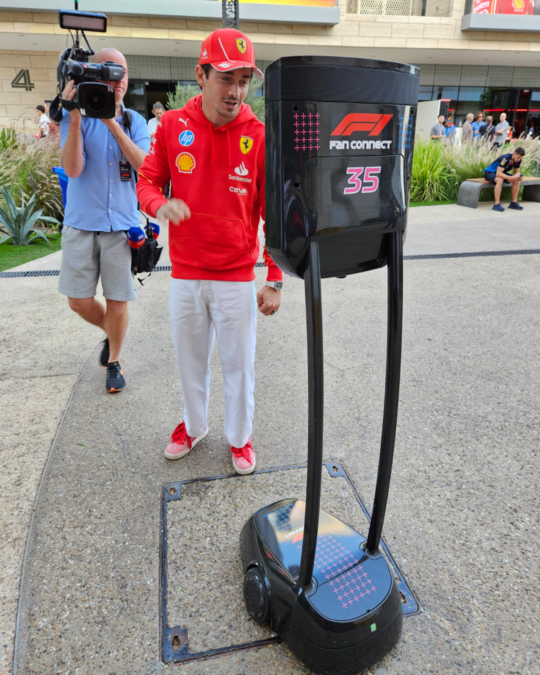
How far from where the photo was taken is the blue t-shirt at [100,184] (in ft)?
9.46

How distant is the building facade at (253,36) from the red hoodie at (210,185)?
21074 mm

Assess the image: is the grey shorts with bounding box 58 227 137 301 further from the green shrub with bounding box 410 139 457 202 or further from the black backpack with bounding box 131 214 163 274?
the green shrub with bounding box 410 139 457 202

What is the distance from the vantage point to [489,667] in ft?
5.12

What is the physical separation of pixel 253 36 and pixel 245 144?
75.3 ft

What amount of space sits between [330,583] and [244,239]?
1.38 metres

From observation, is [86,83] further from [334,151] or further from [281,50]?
[281,50]

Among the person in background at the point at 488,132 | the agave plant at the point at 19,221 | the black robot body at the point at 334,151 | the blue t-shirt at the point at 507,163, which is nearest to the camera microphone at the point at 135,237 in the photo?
the black robot body at the point at 334,151

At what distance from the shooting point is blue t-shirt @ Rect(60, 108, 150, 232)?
2.88 metres

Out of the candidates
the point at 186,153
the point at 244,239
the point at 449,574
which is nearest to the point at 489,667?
the point at 449,574

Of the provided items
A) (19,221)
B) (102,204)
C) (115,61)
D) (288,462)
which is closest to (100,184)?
(102,204)

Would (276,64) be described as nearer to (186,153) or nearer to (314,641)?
(186,153)

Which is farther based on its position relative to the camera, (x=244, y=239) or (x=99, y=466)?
(x=99, y=466)

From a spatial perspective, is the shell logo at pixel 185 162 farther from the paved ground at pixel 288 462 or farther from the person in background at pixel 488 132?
the person in background at pixel 488 132

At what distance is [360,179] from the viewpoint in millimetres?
1312
